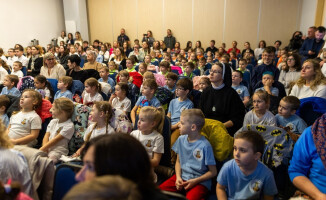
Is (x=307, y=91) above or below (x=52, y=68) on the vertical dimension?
below

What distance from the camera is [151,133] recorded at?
2.53 m

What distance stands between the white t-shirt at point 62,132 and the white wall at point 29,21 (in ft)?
29.4

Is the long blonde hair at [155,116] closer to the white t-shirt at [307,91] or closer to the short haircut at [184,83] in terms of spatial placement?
the short haircut at [184,83]

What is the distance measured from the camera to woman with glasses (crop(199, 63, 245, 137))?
2871 mm

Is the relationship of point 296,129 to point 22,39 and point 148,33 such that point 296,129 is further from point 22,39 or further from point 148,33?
point 22,39

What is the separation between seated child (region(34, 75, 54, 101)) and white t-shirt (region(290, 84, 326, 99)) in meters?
3.71

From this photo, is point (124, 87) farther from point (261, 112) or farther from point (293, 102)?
point (293, 102)

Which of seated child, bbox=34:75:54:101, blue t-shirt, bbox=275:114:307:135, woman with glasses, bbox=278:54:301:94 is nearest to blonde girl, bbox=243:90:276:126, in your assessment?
blue t-shirt, bbox=275:114:307:135

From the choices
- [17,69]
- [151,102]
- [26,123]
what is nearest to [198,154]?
[151,102]

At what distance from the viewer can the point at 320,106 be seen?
279cm

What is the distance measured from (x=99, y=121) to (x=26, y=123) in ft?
2.83

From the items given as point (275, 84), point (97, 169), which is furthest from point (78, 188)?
point (275, 84)

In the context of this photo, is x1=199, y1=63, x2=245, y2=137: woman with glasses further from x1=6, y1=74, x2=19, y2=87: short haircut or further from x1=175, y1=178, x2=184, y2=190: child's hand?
x1=6, y1=74, x2=19, y2=87: short haircut

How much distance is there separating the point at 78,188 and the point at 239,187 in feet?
4.58
